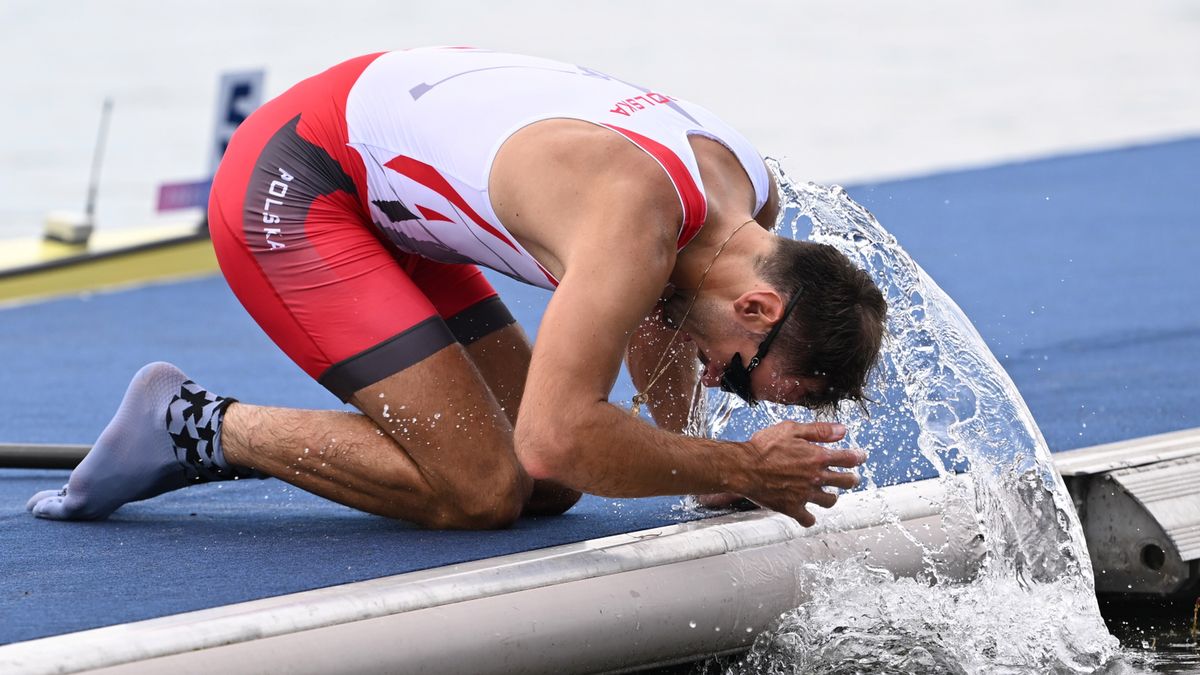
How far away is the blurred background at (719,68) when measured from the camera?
9.45m

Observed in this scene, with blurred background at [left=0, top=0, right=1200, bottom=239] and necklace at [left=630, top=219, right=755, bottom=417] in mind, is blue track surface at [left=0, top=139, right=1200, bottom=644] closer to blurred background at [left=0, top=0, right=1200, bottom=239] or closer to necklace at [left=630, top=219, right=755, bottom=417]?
necklace at [left=630, top=219, right=755, bottom=417]

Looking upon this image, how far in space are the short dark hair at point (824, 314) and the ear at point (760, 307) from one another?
2 centimetres

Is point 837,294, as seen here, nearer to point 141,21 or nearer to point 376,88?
point 376,88

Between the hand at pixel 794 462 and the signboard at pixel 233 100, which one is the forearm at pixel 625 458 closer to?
the hand at pixel 794 462

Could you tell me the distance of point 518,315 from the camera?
5.20 m

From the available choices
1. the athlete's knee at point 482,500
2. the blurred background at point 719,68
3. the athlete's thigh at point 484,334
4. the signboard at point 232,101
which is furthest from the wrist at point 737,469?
the blurred background at point 719,68

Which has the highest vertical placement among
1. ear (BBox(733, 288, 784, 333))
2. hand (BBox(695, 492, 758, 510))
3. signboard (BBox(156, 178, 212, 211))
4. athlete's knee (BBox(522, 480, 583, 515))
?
ear (BBox(733, 288, 784, 333))

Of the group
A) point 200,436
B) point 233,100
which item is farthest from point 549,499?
point 233,100

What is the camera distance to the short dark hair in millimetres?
2365

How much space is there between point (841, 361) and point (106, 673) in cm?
105

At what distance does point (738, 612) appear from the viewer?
8.05 feet

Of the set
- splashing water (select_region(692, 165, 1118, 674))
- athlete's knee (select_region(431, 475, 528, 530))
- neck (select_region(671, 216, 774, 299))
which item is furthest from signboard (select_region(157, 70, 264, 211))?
neck (select_region(671, 216, 774, 299))

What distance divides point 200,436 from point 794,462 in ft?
3.04

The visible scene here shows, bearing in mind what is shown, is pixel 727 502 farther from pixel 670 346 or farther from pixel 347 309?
pixel 347 309
